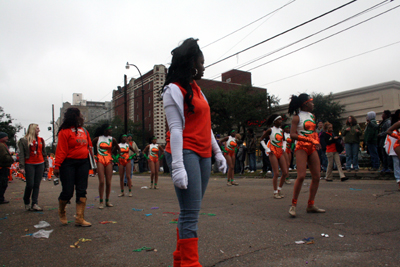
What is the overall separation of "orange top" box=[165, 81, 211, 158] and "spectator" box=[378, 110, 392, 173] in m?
9.16

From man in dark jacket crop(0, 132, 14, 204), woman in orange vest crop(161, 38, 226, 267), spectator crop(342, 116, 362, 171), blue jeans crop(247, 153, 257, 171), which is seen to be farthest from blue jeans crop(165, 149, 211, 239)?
blue jeans crop(247, 153, 257, 171)

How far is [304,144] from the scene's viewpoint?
5121 mm

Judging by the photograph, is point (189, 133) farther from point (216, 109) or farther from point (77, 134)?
point (216, 109)

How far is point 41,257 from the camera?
141 inches

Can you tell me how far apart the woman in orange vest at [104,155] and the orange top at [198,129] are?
5.02m

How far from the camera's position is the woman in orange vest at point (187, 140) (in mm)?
2299

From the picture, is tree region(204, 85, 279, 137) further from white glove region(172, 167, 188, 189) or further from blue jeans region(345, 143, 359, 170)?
white glove region(172, 167, 188, 189)

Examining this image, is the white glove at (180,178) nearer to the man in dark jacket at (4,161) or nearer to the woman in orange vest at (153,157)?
the man in dark jacket at (4,161)

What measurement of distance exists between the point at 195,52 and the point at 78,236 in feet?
11.0

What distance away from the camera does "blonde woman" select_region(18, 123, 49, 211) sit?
6.88 m

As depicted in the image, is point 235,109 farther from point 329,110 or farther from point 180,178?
point 180,178

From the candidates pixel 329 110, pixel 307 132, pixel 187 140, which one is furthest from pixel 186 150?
pixel 329 110

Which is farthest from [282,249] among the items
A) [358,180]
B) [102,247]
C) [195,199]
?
[358,180]

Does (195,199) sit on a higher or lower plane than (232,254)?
higher
